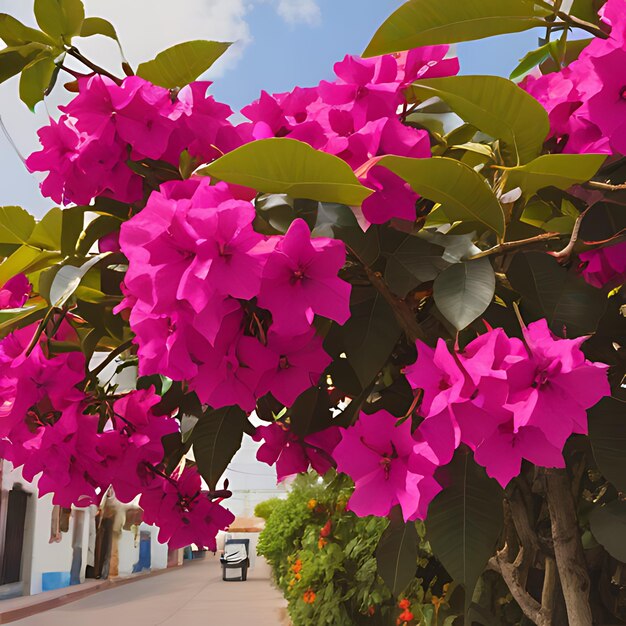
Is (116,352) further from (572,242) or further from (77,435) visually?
(572,242)

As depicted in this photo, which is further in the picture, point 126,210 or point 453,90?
point 126,210

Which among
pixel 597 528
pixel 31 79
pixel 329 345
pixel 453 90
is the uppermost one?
pixel 31 79

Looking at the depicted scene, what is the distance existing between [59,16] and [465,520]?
47cm

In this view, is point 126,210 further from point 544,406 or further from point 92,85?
point 544,406

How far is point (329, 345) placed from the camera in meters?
0.55

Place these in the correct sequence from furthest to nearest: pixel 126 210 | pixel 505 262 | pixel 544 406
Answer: pixel 126 210, pixel 505 262, pixel 544 406

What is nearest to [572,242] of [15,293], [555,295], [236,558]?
[555,295]

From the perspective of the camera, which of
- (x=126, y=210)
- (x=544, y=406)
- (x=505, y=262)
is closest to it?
(x=544, y=406)

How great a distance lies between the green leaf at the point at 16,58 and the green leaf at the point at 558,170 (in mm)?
395

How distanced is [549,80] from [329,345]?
238mm

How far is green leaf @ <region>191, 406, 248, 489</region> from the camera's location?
61 centimetres

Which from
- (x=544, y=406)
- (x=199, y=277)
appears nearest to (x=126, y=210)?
(x=199, y=277)

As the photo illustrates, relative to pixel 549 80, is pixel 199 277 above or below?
below

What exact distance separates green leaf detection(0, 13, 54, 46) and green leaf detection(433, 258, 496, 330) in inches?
15.0
